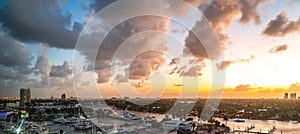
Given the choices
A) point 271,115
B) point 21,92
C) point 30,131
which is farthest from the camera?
point 21,92

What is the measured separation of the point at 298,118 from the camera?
2081 centimetres

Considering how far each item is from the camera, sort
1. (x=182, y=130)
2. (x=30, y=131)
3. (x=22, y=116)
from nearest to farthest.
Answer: (x=30, y=131) → (x=182, y=130) → (x=22, y=116)

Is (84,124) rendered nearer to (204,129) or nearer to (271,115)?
(204,129)

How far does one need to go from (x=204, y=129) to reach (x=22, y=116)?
13368 mm

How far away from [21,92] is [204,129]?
119ft

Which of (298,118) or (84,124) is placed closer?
(84,124)

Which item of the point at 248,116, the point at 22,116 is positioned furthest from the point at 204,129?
the point at 22,116

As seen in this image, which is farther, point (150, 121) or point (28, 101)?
point (28, 101)

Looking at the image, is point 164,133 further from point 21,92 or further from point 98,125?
point 21,92

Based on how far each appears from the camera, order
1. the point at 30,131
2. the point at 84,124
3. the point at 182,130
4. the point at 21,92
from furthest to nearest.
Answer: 1. the point at 21,92
2. the point at 84,124
3. the point at 182,130
4. the point at 30,131

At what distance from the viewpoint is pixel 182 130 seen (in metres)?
14.0

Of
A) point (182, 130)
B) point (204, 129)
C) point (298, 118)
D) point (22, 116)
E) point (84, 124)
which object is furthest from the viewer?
point (298, 118)

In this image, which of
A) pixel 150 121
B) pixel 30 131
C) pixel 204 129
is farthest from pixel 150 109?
pixel 30 131

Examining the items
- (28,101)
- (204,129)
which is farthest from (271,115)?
(28,101)
